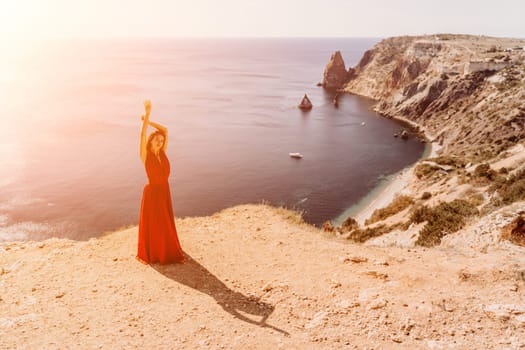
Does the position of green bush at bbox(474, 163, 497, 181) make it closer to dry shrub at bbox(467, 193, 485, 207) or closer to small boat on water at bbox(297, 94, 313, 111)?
dry shrub at bbox(467, 193, 485, 207)

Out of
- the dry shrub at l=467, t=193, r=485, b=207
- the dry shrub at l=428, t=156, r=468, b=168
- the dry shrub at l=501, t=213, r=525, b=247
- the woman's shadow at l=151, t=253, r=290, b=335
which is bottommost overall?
the dry shrub at l=428, t=156, r=468, b=168

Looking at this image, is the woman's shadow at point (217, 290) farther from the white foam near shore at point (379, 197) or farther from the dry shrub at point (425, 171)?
the dry shrub at point (425, 171)

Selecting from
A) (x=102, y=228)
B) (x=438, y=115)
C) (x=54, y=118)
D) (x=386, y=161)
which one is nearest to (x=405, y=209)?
(x=102, y=228)

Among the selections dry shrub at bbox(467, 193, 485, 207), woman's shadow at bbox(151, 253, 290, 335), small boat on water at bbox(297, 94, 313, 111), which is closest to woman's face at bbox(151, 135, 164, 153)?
woman's shadow at bbox(151, 253, 290, 335)

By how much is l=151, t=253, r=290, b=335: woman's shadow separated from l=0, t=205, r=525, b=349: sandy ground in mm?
35

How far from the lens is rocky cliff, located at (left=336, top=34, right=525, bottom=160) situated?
1939 inches

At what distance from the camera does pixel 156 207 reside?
13.8 metres

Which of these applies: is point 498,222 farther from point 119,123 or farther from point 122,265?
point 119,123

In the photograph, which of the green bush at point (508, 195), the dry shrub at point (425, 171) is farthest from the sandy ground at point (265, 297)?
the dry shrub at point (425, 171)

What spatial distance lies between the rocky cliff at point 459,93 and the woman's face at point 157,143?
3519 cm

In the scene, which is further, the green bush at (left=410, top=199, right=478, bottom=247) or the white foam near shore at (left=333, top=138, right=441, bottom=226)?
the white foam near shore at (left=333, top=138, right=441, bottom=226)

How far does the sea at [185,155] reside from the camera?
3903 centimetres

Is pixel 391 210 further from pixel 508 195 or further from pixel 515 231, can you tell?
pixel 515 231

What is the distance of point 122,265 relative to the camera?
1387 centimetres
